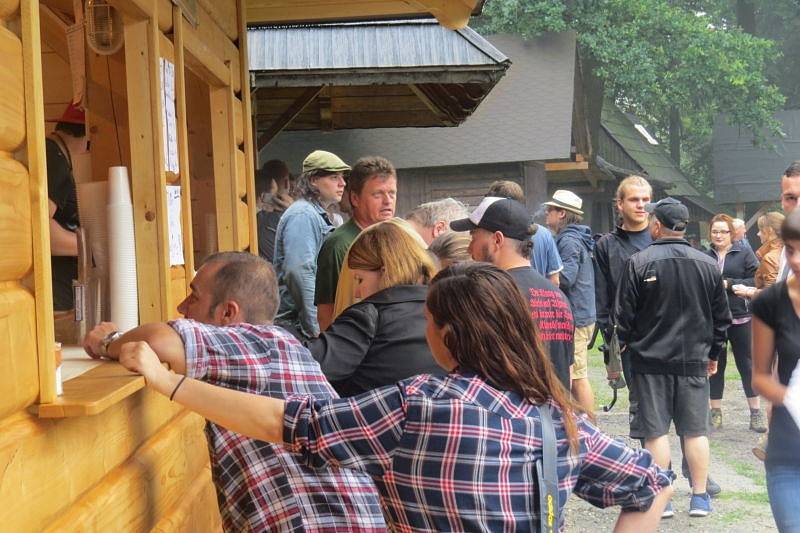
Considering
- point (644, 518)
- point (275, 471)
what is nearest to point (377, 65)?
point (275, 471)

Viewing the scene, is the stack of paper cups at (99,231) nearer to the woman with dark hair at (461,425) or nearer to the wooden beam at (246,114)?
the woman with dark hair at (461,425)

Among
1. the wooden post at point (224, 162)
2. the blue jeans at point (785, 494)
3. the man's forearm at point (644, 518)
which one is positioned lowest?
the blue jeans at point (785, 494)

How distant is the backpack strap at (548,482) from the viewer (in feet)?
7.29

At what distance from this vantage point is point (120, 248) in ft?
11.6

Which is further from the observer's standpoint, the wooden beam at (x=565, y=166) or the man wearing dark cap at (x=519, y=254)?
the wooden beam at (x=565, y=166)

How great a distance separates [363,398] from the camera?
2236mm

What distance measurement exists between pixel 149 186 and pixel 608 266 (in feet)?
16.7

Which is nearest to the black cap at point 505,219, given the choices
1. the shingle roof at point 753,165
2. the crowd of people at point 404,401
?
the crowd of people at point 404,401

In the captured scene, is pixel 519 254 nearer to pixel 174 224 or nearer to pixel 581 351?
pixel 174 224

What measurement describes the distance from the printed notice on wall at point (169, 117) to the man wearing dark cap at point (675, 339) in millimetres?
3559

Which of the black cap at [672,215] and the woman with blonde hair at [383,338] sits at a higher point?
the black cap at [672,215]

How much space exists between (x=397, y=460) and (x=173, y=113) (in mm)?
2334

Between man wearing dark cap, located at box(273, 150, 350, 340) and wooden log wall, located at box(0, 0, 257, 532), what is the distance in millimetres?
1308

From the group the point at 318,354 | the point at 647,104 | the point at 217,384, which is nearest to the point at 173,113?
the point at 318,354
